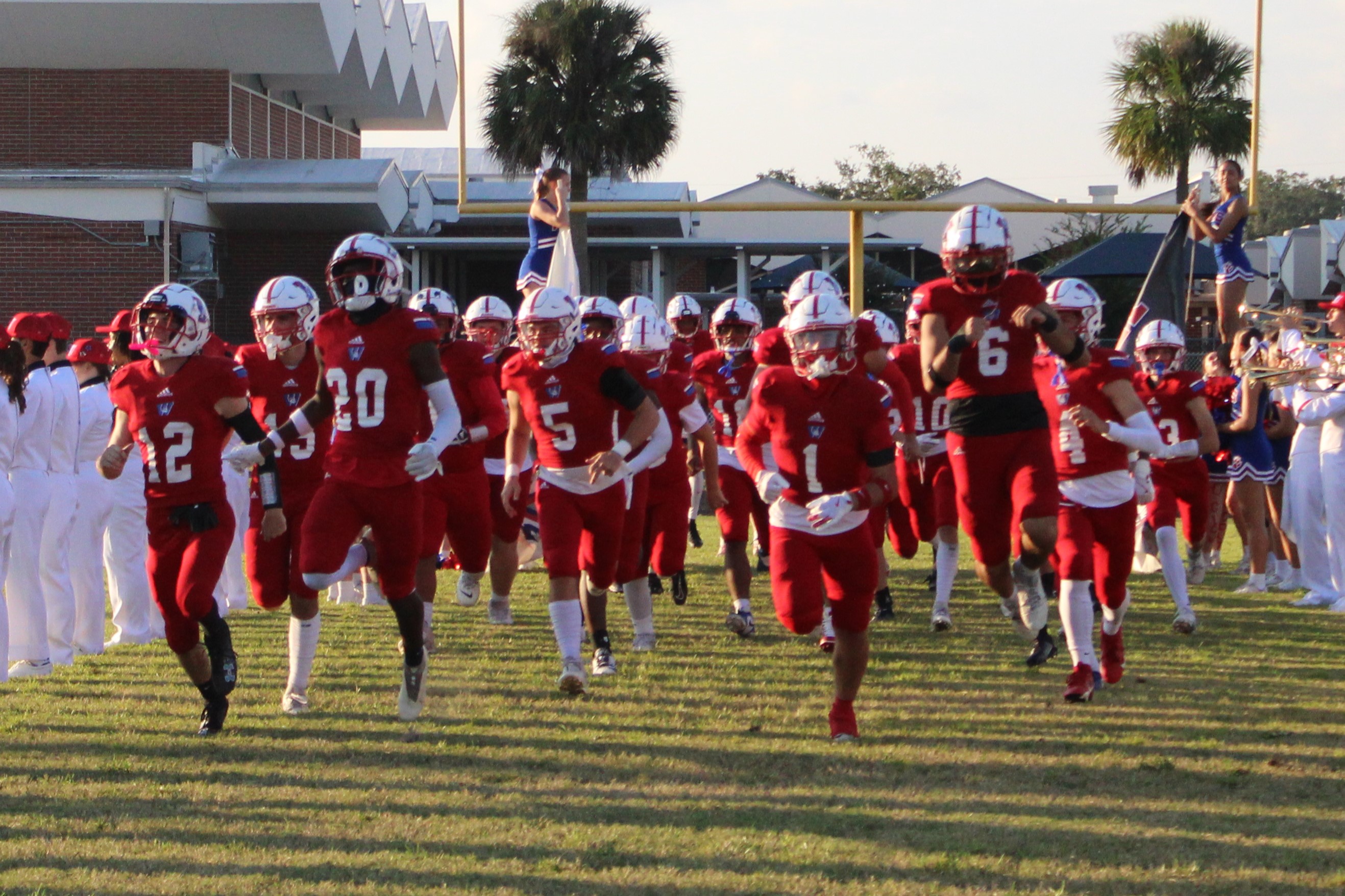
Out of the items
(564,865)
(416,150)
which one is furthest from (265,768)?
(416,150)

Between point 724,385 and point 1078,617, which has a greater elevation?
point 724,385

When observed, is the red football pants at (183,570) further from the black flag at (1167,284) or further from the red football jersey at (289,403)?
the black flag at (1167,284)

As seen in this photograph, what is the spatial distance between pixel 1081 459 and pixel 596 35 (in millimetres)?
20058

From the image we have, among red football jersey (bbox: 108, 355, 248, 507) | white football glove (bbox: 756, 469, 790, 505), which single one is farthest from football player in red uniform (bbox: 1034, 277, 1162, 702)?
red football jersey (bbox: 108, 355, 248, 507)

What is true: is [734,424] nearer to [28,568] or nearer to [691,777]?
[691,777]

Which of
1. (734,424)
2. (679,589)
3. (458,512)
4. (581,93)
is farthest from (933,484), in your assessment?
(581,93)

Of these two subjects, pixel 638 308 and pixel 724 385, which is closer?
pixel 724 385


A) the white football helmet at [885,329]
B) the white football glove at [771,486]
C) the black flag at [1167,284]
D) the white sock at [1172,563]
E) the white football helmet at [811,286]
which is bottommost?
the white sock at [1172,563]

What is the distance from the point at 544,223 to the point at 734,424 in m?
2.15

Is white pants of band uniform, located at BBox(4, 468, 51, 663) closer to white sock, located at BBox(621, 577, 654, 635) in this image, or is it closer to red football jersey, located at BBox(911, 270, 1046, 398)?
white sock, located at BBox(621, 577, 654, 635)

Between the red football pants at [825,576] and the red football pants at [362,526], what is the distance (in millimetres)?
1677

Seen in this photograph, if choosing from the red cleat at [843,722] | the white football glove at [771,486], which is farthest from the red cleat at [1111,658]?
the white football glove at [771,486]

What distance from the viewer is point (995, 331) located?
7387mm

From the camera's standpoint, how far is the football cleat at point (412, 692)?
7.14 m
